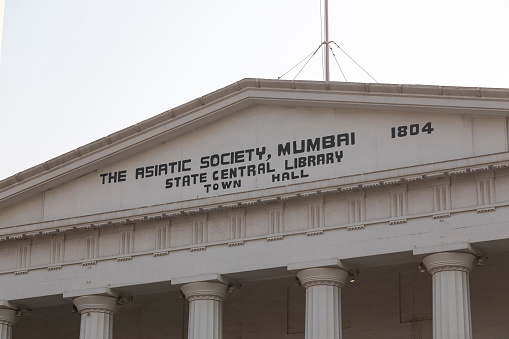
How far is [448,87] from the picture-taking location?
138ft

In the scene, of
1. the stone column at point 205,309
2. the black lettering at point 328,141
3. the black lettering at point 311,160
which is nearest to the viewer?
the black lettering at point 328,141

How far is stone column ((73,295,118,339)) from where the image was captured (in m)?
46.6

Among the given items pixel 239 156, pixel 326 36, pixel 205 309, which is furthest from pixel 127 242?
pixel 326 36

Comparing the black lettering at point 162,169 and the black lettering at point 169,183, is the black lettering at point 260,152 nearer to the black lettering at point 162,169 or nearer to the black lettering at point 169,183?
the black lettering at point 169,183

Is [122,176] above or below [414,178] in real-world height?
above

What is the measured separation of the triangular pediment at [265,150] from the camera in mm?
42219

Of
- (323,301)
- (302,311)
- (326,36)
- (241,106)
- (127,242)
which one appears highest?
(326,36)

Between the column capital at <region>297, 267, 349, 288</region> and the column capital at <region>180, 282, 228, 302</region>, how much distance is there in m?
3.38

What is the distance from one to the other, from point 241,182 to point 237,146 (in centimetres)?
138

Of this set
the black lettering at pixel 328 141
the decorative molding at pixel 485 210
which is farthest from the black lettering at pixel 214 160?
the decorative molding at pixel 485 210

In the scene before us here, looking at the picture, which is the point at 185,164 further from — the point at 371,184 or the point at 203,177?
the point at 371,184

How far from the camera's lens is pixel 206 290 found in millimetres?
44938

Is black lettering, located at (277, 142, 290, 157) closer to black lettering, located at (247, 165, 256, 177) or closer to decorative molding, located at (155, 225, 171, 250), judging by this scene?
black lettering, located at (247, 165, 256, 177)

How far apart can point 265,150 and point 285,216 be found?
2.56m
